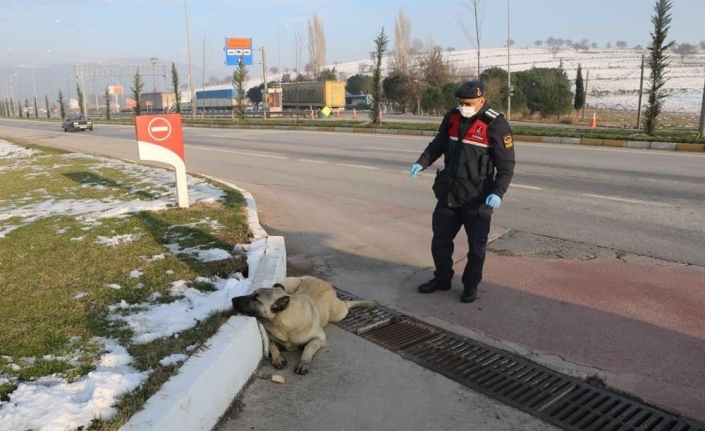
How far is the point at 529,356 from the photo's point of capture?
3.57 meters

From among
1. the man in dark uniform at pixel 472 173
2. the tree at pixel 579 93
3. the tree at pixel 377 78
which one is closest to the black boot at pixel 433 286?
the man in dark uniform at pixel 472 173

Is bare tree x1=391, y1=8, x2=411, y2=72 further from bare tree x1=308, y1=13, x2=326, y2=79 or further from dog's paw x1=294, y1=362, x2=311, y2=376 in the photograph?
dog's paw x1=294, y1=362, x2=311, y2=376

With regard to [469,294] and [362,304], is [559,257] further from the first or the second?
[362,304]

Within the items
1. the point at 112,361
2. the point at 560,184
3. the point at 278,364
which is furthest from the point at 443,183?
the point at 560,184

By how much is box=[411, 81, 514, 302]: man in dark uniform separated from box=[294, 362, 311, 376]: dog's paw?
1667 mm

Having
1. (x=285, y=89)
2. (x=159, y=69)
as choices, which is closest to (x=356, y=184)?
(x=285, y=89)

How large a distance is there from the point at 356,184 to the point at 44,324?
290 inches

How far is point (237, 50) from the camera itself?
5069cm

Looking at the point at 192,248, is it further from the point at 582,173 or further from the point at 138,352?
the point at 582,173

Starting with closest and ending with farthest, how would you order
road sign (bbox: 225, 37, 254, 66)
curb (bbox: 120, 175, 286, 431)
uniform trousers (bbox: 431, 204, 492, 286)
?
curb (bbox: 120, 175, 286, 431), uniform trousers (bbox: 431, 204, 492, 286), road sign (bbox: 225, 37, 254, 66)

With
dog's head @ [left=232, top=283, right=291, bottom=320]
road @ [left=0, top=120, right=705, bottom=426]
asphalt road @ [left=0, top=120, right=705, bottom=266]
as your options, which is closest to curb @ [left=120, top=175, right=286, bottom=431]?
dog's head @ [left=232, top=283, right=291, bottom=320]

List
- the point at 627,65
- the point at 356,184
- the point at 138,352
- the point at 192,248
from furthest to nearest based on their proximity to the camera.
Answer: the point at 627,65 → the point at 356,184 → the point at 192,248 → the point at 138,352

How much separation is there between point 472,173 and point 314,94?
5152cm

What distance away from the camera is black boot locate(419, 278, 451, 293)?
4.78m
